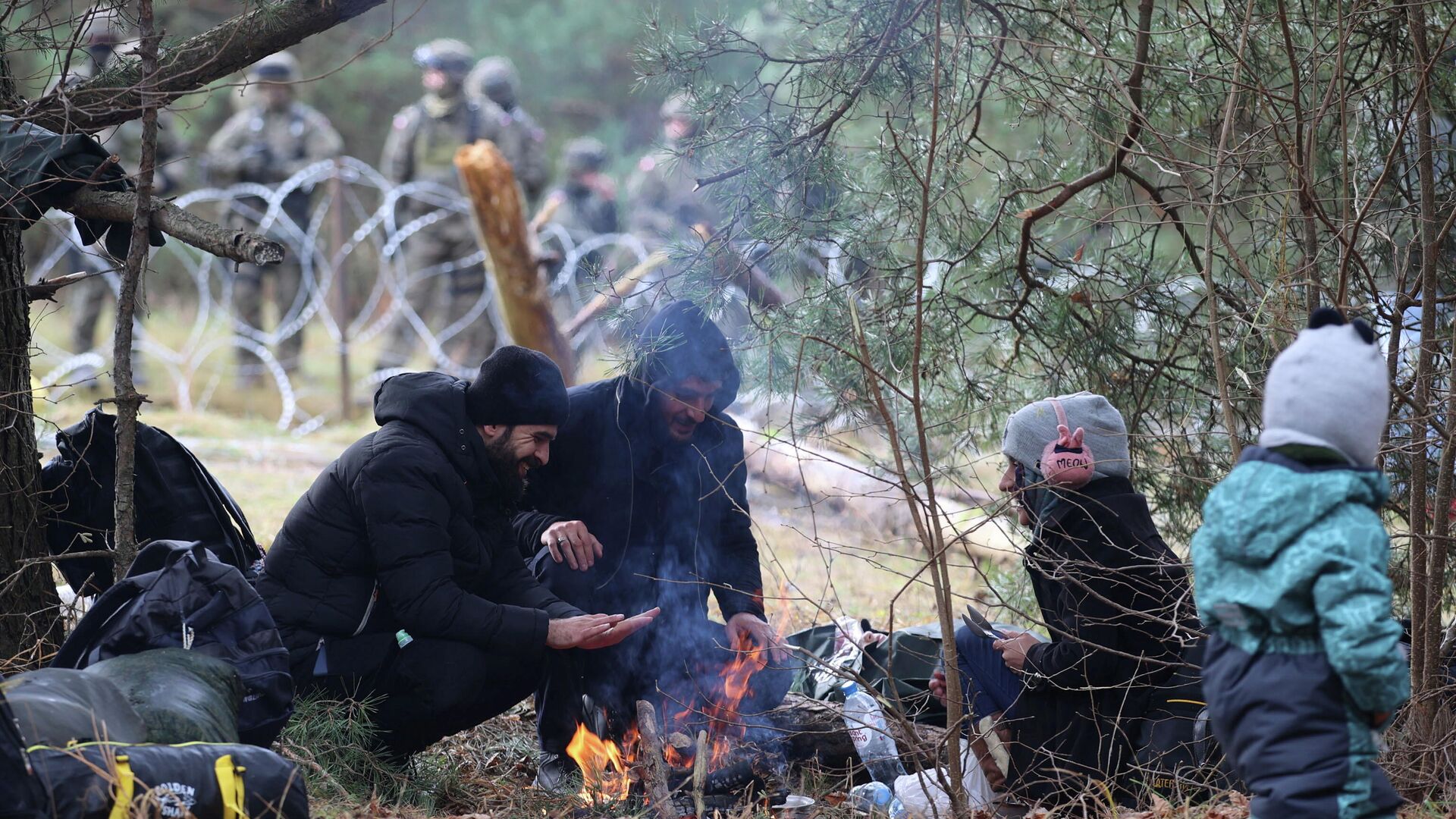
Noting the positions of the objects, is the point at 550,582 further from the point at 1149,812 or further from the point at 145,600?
the point at 1149,812

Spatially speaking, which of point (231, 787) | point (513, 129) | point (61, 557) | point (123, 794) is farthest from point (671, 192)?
point (123, 794)

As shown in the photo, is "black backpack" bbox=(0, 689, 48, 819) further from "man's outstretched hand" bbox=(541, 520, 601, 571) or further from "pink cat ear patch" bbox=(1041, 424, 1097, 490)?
"pink cat ear patch" bbox=(1041, 424, 1097, 490)

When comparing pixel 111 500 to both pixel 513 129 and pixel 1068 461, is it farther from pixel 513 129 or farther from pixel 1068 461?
pixel 513 129

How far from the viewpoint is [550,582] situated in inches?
194

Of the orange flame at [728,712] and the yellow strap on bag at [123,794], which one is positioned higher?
the yellow strap on bag at [123,794]

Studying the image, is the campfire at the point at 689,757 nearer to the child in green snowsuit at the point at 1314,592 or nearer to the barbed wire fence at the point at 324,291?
the child in green snowsuit at the point at 1314,592

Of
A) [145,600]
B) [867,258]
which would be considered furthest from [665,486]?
[145,600]

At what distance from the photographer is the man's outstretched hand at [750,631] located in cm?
480

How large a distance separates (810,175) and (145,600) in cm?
311

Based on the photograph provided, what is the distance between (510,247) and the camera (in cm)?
959

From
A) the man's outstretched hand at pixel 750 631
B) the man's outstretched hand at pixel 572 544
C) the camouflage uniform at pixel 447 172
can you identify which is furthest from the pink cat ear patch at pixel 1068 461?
the camouflage uniform at pixel 447 172

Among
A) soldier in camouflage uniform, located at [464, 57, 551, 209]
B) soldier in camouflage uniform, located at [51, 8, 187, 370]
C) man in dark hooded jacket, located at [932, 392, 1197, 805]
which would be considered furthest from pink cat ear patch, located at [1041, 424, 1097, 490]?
soldier in camouflage uniform, located at [464, 57, 551, 209]

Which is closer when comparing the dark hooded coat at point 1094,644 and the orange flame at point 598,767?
the dark hooded coat at point 1094,644

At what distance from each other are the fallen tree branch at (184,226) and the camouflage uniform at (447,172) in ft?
30.7
